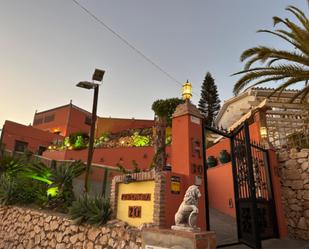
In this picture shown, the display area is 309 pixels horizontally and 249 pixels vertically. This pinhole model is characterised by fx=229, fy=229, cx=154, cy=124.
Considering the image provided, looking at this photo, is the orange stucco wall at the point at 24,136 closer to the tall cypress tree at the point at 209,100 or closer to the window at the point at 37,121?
the window at the point at 37,121

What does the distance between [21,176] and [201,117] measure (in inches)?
289

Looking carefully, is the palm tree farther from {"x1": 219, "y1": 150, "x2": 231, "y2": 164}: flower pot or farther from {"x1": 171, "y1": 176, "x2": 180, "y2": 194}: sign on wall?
{"x1": 171, "y1": 176, "x2": 180, "y2": 194}: sign on wall

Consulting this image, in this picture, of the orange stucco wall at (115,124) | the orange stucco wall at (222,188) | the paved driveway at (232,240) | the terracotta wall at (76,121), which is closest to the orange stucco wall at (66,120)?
the terracotta wall at (76,121)

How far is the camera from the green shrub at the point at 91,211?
4.91 metres

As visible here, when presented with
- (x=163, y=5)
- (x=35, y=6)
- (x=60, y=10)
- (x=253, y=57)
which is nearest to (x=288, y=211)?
(x=253, y=57)

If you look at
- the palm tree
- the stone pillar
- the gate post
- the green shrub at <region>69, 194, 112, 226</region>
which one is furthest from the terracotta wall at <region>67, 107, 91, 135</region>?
the stone pillar

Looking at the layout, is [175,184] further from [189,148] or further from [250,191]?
[250,191]

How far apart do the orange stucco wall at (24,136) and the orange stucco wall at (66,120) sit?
7.10 feet

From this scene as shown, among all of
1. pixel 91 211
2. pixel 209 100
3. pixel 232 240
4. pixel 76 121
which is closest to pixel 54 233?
pixel 91 211

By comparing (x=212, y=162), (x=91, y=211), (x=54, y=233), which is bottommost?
(x=54, y=233)

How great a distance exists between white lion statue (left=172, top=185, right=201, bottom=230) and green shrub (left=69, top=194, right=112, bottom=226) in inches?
79.2

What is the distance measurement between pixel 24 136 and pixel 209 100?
1885 centimetres

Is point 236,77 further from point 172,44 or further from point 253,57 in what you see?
point 172,44

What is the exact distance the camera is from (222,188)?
27.0ft
